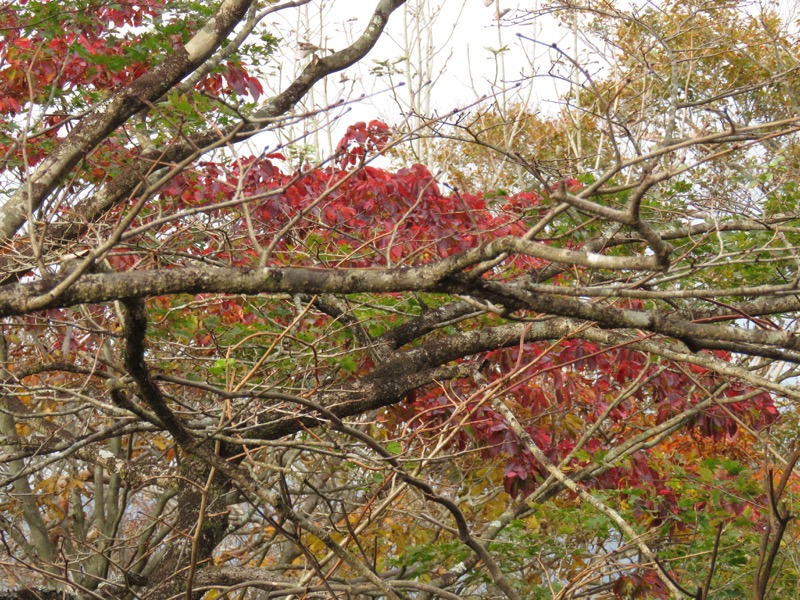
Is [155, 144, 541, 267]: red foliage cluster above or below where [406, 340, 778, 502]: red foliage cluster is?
above

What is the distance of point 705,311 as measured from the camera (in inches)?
115

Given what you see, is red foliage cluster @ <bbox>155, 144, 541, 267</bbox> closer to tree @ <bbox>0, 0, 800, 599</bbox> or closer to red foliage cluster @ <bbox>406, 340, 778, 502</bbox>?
tree @ <bbox>0, 0, 800, 599</bbox>

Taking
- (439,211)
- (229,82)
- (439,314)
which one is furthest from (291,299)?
(229,82)

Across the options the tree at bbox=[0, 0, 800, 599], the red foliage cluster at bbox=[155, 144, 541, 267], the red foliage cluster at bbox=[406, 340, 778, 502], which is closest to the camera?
the tree at bbox=[0, 0, 800, 599]

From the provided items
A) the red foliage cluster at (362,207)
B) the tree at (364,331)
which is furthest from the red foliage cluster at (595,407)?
the red foliage cluster at (362,207)

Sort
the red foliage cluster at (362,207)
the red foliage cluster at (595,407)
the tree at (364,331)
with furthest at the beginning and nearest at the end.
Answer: the red foliage cluster at (362,207), the red foliage cluster at (595,407), the tree at (364,331)

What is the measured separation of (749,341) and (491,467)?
3.36 m

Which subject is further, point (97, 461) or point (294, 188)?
point (294, 188)

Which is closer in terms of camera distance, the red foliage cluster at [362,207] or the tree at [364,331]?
the tree at [364,331]

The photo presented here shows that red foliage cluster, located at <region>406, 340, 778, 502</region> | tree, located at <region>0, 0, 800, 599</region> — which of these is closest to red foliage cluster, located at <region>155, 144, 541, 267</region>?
tree, located at <region>0, 0, 800, 599</region>

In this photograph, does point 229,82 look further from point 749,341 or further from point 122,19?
point 749,341

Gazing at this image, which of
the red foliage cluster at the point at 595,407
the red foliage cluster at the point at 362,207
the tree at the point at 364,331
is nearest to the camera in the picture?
the tree at the point at 364,331

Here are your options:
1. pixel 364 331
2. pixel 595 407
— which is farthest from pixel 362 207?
pixel 595 407

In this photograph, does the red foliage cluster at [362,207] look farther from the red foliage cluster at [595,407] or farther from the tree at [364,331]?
the red foliage cluster at [595,407]
